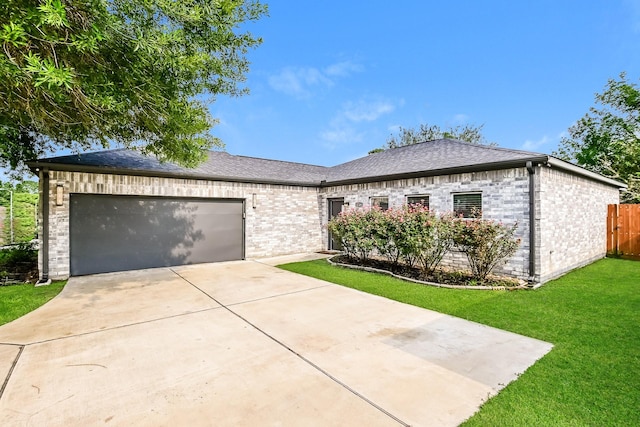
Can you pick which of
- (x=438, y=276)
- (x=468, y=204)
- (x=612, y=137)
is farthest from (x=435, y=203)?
(x=612, y=137)

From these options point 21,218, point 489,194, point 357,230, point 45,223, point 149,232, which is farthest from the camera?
point 21,218

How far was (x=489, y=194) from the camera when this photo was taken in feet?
25.2

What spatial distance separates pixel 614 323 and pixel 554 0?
14.3 metres

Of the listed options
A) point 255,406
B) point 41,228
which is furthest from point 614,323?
point 41,228

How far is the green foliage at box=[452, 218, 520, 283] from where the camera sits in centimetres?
692

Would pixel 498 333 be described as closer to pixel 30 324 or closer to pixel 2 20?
pixel 30 324

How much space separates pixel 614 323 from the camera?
4.46 metres

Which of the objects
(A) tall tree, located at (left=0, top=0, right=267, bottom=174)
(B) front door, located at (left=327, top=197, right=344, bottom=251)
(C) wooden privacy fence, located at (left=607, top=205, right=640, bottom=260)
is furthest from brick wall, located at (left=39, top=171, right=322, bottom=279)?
(C) wooden privacy fence, located at (left=607, top=205, right=640, bottom=260)

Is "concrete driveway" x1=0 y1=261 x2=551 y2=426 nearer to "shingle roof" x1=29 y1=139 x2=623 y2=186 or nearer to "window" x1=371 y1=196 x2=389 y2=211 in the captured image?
"shingle roof" x1=29 y1=139 x2=623 y2=186

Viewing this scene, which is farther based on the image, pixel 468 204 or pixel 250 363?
pixel 468 204

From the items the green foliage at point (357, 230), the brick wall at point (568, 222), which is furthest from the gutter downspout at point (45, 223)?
the brick wall at point (568, 222)

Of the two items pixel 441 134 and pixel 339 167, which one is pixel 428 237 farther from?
pixel 441 134

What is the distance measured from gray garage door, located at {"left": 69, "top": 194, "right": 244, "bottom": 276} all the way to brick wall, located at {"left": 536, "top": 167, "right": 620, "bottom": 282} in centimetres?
895

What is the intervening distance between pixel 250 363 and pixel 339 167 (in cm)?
1247
